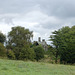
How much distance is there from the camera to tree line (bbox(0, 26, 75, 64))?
4203cm

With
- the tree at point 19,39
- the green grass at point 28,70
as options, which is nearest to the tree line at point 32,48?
the tree at point 19,39

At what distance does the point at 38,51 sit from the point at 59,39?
14.7 metres

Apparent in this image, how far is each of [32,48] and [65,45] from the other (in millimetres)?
13276

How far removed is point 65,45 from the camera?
42.1m

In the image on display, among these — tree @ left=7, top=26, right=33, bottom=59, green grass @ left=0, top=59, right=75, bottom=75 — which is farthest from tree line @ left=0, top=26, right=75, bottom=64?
green grass @ left=0, top=59, right=75, bottom=75

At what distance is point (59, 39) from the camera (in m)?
43.6

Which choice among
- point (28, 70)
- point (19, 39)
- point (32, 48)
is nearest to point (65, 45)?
point (32, 48)

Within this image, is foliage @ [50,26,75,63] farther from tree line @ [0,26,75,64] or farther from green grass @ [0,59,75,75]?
green grass @ [0,59,75,75]

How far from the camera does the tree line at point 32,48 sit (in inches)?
1655

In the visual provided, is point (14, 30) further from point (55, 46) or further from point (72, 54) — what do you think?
point (72, 54)

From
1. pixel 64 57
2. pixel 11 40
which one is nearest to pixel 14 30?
pixel 11 40

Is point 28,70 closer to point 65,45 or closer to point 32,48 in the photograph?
point 65,45

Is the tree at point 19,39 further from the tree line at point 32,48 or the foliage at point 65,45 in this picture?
the foliage at point 65,45

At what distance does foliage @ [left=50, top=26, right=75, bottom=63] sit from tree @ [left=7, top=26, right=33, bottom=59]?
32.4 feet
